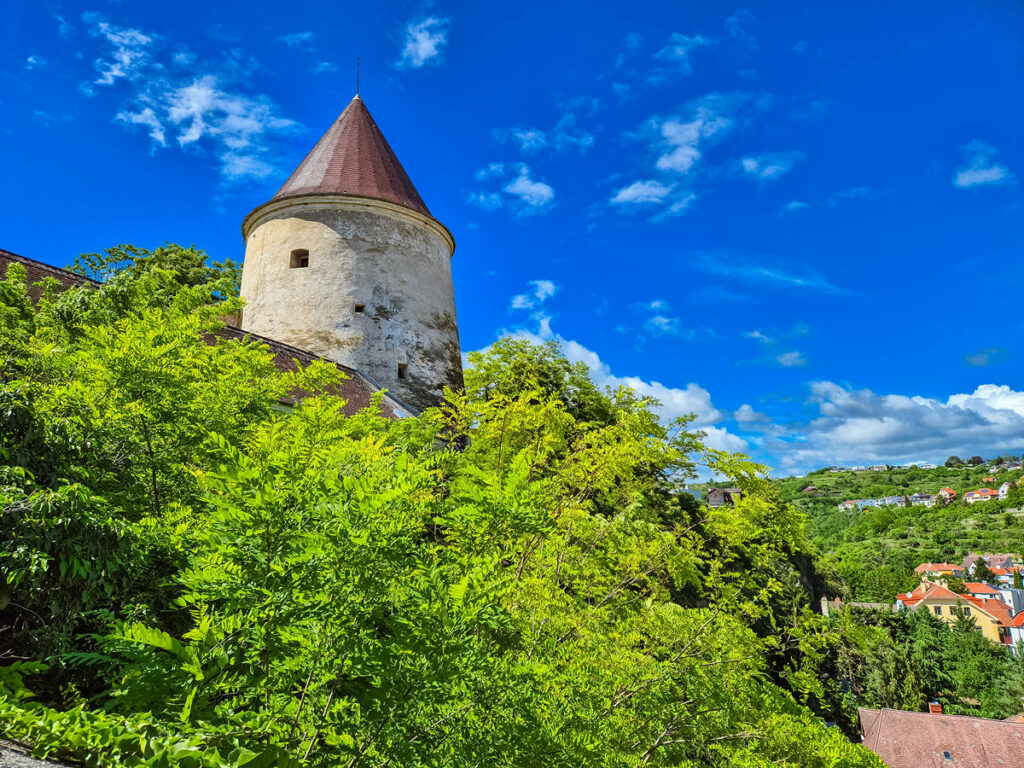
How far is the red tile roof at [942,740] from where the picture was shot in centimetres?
Result: 2375

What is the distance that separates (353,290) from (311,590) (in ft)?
51.7

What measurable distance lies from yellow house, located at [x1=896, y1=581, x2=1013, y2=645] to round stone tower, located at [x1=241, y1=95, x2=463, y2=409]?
67835 millimetres

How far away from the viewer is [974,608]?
67.7 m

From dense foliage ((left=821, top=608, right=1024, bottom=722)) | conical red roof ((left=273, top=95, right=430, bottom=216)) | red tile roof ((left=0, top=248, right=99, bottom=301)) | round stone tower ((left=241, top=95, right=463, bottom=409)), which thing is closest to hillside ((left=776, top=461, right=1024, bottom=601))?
dense foliage ((left=821, top=608, right=1024, bottom=722))

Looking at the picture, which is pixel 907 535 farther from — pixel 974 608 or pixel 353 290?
pixel 353 290

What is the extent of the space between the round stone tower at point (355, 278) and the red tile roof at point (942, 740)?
77.1 feet

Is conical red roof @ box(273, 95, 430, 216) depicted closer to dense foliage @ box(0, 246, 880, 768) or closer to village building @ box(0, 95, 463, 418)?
village building @ box(0, 95, 463, 418)

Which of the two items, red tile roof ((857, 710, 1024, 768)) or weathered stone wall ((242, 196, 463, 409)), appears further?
red tile roof ((857, 710, 1024, 768))

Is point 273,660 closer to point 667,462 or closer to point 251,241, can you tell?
point 667,462

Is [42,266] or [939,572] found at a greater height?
[42,266]

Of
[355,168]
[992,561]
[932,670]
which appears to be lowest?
[932,670]

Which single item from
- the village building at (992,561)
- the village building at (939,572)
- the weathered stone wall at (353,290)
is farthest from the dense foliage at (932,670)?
the village building at (992,561)

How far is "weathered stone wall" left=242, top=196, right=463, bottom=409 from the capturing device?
17.6 meters

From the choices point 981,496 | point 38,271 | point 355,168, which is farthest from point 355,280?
point 981,496
